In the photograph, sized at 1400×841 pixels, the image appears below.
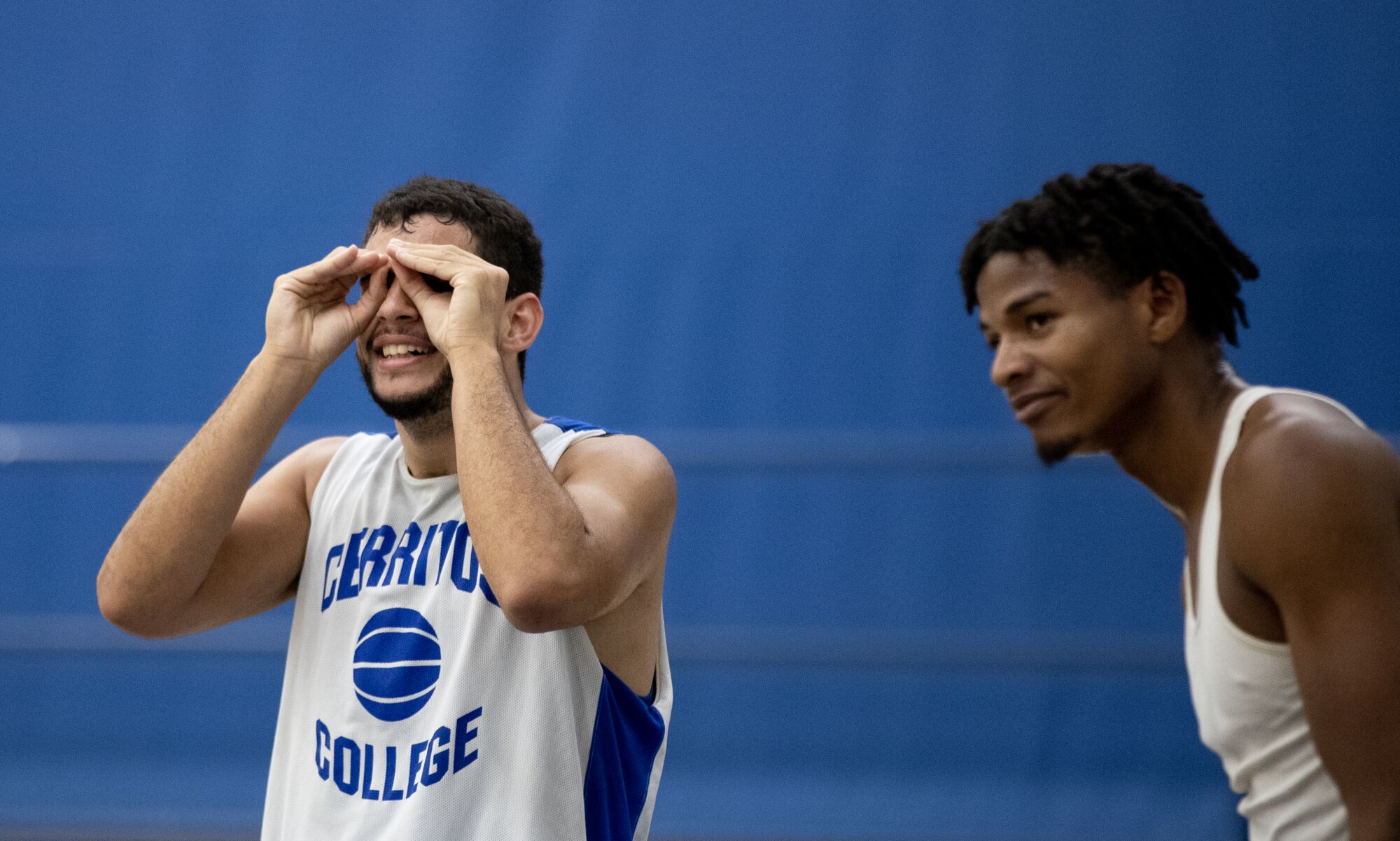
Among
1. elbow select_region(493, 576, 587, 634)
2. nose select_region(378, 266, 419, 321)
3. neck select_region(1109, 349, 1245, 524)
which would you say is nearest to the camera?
neck select_region(1109, 349, 1245, 524)

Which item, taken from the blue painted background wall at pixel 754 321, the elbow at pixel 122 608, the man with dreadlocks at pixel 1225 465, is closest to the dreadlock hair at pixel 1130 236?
the man with dreadlocks at pixel 1225 465

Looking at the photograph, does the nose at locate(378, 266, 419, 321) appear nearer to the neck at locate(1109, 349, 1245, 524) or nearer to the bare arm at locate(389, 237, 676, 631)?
the bare arm at locate(389, 237, 676, 631)

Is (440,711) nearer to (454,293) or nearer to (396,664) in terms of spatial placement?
(396,664)

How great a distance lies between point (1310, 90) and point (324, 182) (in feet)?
9.85

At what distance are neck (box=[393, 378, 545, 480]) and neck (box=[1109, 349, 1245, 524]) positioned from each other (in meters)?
0.84

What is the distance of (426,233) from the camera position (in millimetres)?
1868

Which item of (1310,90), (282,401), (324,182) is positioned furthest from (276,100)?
(1310,90)

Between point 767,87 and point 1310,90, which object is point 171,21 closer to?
point 767,87

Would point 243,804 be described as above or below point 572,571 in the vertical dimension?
below

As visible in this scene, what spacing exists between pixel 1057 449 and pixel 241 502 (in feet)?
3.63

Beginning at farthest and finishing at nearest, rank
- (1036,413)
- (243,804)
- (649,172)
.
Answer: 1. (649,172)
2. (243,804)
3. (1036,413)

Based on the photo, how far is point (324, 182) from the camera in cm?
405

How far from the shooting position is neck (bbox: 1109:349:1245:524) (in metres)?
1.41

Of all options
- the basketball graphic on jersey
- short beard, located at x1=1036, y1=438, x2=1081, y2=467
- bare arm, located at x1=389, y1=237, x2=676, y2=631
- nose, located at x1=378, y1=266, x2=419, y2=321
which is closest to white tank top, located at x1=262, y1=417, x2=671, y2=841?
the basketball graphic on jersey
